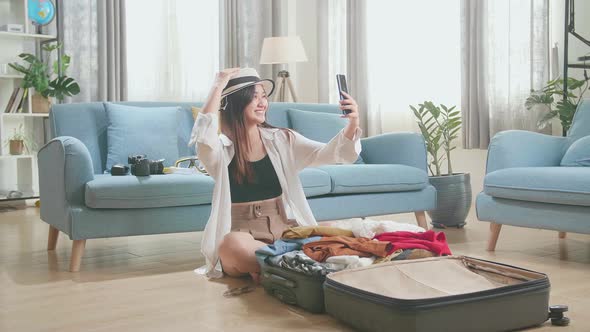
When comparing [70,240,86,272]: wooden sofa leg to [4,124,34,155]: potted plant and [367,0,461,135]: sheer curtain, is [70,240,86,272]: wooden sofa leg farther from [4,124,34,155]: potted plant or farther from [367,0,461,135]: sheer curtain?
[367,0,461,135]: sheer curtain

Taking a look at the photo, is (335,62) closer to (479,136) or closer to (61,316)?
(479,136)

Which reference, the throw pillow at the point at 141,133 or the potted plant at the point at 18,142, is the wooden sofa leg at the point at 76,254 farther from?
the potted plant at the point at 18,142

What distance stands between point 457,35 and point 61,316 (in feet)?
13.3

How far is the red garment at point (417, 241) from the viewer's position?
2.27 m

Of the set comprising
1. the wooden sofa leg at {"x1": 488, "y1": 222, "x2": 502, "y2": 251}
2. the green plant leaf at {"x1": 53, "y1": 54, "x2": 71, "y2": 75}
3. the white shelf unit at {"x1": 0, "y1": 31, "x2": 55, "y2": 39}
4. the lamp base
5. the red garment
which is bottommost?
the wooden sofa leg at {"x1": 488, "y1": 222, "x2": 502, "y2": 251}

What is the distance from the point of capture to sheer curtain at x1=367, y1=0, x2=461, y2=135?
5.49m

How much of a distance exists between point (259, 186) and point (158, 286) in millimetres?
531

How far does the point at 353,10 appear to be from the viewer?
622 cm

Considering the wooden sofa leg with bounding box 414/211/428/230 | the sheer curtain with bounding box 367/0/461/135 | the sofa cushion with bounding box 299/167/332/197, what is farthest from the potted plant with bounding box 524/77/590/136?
the sofa cushion with bounding box 299/167/332/197

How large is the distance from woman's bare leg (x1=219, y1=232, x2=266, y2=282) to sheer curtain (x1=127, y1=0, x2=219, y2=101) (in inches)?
150

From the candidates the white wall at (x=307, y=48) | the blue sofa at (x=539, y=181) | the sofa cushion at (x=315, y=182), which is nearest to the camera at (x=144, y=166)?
the sofa cushion at (x=315, y=182)

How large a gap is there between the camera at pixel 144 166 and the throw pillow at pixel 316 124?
35.3 inches

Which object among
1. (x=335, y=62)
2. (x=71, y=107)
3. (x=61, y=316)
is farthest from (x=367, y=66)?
(x=61, y=316)

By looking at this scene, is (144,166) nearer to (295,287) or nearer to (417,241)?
(295,287)
